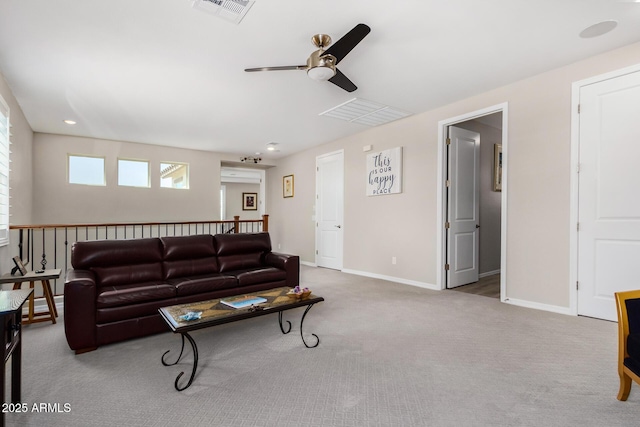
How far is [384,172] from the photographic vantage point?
520cm

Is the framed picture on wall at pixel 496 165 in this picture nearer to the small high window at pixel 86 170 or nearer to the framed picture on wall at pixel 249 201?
the small high window at pixel 86 170

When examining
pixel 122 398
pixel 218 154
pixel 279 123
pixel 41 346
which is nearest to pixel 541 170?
pixel 279 123

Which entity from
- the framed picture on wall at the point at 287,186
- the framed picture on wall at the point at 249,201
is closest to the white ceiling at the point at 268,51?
the framed picture on wall at the point at 287,186

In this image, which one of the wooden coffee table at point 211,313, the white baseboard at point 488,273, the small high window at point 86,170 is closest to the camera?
the wooden coffee table at point 211,313

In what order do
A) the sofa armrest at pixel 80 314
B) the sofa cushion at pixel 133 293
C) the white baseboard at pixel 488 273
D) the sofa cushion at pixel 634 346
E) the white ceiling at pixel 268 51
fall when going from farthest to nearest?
1. the white baseboard at pixel 488 273
2. the sofa cushion at pixel 133 293
3. the sofa armrest at pixel 80 314
4. the white ceiling at pixel 268 51
5. the sofa cushion at pixel 634 346

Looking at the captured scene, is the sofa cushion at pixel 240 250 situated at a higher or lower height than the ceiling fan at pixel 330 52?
lower

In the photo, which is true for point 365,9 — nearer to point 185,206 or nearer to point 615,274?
point 615,274

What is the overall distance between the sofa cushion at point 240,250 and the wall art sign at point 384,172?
2134 mm

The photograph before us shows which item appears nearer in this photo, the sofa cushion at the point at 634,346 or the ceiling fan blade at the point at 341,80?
the sofa cushion at the point at 634,346

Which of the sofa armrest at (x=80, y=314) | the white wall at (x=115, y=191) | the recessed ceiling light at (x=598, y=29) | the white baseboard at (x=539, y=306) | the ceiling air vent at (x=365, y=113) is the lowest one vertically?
the white baseboard at (x=539, y=306)

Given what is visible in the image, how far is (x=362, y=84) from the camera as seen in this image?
3621mm

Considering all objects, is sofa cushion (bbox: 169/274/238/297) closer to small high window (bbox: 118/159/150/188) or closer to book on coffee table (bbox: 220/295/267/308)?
book on coffee table (bbox: 220/295/267/308)

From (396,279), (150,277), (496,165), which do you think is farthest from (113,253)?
(496,165)

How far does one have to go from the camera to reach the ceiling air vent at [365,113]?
14.0 feet
